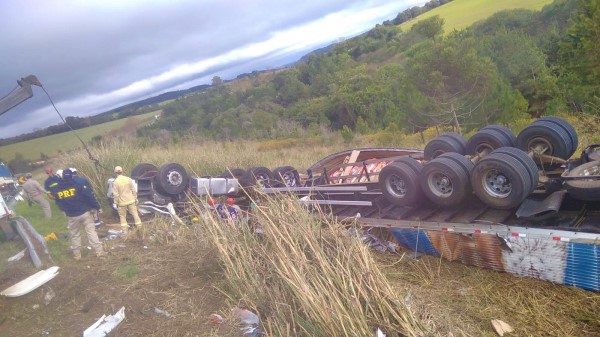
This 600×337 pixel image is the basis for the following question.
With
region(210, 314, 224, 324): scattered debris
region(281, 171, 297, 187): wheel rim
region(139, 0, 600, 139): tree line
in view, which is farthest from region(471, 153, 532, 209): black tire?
region(139, 0, 600, 139): tree line

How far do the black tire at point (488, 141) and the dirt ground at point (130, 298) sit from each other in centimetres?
388

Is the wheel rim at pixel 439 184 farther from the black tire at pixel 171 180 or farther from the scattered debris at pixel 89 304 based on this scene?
the black tire at pixel 171 180

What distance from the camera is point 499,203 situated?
420 centimetres

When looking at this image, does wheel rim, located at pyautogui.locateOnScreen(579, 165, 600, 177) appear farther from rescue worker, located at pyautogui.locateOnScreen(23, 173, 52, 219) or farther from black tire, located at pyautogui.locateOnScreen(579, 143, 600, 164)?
rescue worker, located at pyautogui.locateOnScreen(23, 173, 52, 219)

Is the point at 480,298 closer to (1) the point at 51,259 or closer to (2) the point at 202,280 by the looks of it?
(2) the point at 202,280

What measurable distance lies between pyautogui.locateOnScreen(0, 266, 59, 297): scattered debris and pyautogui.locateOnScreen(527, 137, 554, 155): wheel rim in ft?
22.0

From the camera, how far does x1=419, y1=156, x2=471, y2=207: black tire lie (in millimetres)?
4480

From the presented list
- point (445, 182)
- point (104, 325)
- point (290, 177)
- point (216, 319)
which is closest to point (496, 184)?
point (445, 182)

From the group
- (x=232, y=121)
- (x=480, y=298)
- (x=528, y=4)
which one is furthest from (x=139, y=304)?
(x=528, y=4)

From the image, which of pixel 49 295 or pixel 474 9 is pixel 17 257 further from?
pixel 474 9

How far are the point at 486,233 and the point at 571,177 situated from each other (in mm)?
943

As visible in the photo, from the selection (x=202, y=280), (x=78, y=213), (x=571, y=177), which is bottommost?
(x=202, y=280)

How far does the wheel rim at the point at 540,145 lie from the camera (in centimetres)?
521

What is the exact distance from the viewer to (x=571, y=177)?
3938mm
